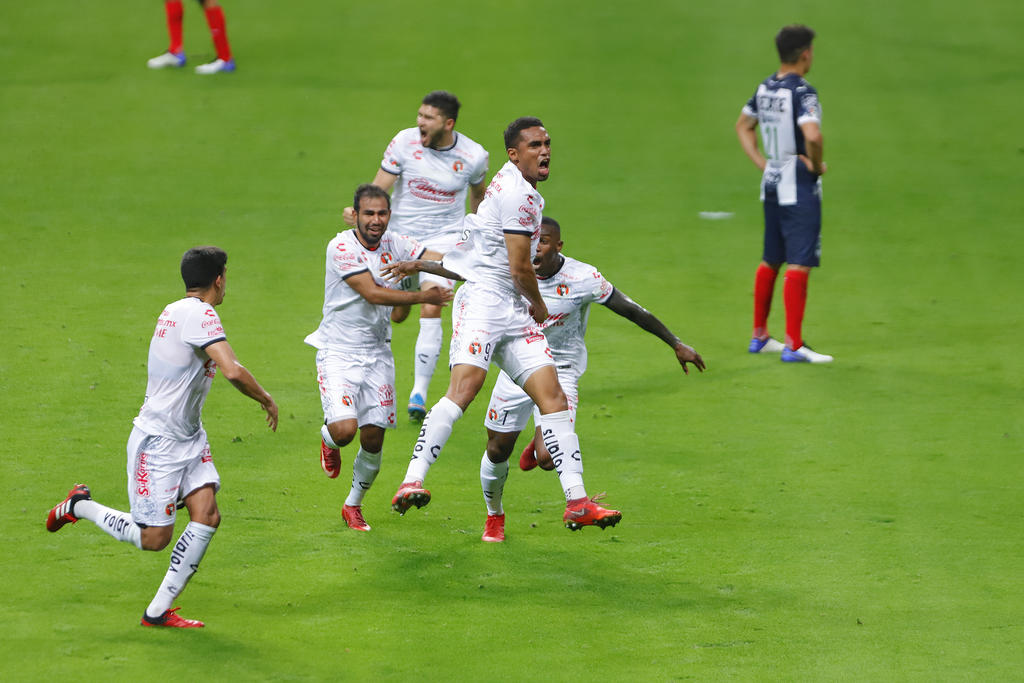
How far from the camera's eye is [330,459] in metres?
9.16

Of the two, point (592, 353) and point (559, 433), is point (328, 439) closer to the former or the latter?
point (559, 433)

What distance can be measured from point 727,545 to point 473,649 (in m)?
2.16

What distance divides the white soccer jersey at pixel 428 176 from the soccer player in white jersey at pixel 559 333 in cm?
262

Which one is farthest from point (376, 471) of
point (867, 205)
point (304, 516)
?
point (867, 205)

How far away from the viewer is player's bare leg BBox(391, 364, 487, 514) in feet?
24.1

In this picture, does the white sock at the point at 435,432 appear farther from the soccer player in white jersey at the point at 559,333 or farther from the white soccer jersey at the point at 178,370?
the white soccer jersey at the point at 178,370

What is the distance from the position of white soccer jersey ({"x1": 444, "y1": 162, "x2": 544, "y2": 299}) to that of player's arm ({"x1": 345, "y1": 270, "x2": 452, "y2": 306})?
0.22 metres

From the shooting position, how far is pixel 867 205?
17.9m

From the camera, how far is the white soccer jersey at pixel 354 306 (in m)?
8.87

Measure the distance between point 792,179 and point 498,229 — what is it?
211 inches

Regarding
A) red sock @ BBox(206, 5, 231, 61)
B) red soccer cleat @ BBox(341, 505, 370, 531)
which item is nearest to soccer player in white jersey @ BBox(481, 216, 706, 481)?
red soccer cleat @ BBox(341, 505, 370, 531)

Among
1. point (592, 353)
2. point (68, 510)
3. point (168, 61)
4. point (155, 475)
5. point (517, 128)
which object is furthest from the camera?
point (168, 61)

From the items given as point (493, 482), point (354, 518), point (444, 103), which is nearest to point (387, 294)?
point (493, 482)

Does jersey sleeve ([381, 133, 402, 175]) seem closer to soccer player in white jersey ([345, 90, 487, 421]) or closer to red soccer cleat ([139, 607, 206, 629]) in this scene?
soccer player in white jersey ([345, 90, 487, 421])
